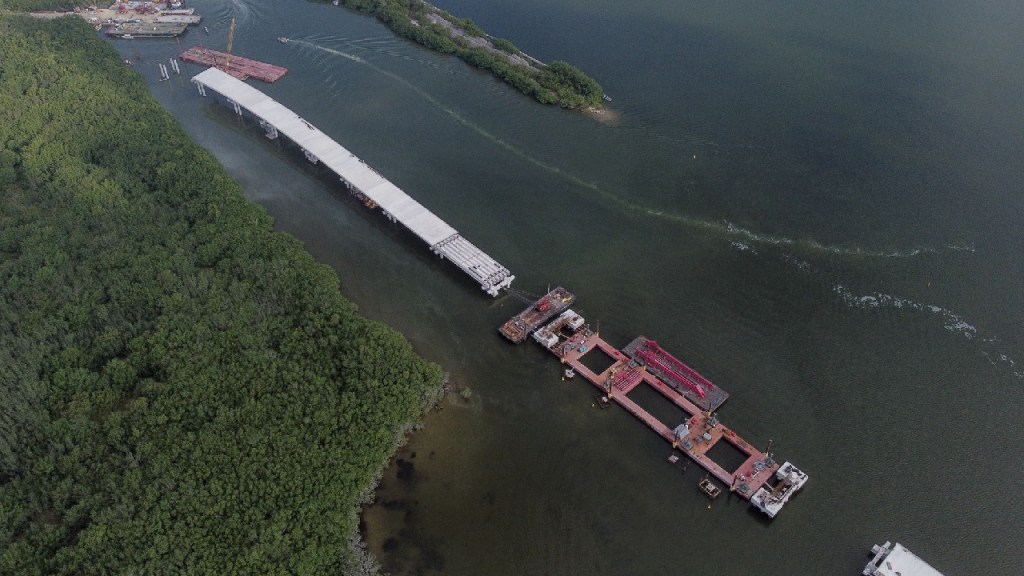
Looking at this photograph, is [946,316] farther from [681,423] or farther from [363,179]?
[363,179]

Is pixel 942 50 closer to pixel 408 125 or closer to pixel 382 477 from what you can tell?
pixel 408 125

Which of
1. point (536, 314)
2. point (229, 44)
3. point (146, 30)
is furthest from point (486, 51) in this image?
point (146, 30)

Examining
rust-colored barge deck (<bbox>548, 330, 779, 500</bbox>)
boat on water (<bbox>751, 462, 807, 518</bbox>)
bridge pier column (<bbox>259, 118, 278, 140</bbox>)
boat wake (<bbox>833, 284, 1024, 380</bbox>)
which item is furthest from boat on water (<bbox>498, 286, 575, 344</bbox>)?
bridge pier column (<bbox>259, 118, 278, 140</bbox>)

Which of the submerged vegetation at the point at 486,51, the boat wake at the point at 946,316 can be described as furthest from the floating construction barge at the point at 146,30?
the boat wake at the point at 946,316

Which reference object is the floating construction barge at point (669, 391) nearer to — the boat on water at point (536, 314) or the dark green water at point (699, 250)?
the boat on water at point (536, 314)

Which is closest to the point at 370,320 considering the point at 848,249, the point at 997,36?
the point at 848,249

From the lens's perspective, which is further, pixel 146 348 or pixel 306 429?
pixel 146 348

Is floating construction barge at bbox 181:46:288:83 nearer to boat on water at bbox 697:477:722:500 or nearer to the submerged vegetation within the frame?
the submerged vegetation
